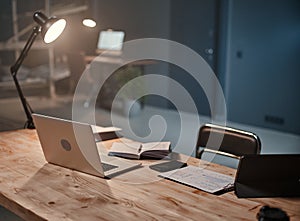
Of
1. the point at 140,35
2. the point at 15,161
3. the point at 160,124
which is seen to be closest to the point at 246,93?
the point at 160,124

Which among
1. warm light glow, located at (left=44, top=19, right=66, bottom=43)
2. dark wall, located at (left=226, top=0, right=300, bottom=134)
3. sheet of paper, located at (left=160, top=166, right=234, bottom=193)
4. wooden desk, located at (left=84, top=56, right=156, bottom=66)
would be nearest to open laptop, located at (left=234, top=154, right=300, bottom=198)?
sheet of paper, located at (left=160, top=166, right=234, bottom=193)

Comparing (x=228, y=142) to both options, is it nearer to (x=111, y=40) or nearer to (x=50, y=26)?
(x=50, y=26)

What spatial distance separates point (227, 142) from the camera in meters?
2.21

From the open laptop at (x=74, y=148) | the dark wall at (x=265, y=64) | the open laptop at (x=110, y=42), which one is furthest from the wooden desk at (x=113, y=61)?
the open laptop at (x=74, y=148)

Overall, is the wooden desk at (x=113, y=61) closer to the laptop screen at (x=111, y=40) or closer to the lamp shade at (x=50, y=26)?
the laptop screen at (x=111, y=40)

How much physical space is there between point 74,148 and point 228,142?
2.87 ft

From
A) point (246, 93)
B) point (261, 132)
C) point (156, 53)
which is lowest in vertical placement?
point (261, 132)

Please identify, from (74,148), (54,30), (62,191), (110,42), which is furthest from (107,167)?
(110,42)

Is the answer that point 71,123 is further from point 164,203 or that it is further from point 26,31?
point 26,31

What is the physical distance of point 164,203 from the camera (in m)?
1.40

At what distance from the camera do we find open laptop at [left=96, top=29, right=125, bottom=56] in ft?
23.0

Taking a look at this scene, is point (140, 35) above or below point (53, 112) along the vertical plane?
above

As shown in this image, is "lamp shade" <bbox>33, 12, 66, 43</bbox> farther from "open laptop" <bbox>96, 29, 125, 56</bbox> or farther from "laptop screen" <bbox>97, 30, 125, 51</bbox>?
"laptop screen" <bbox>97, 30, 125, 51</bbox>

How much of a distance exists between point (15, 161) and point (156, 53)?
5.40m
